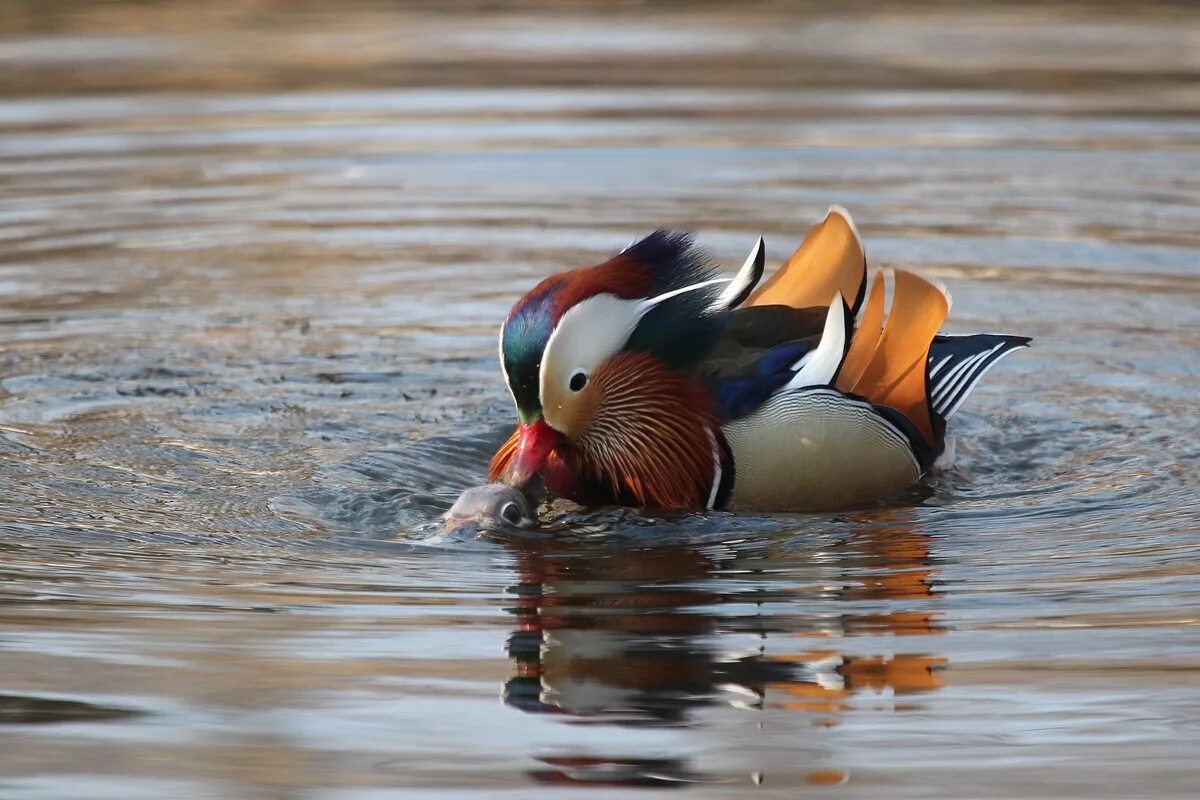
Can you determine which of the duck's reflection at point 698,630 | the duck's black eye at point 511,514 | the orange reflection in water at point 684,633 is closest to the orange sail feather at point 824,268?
the duck's reflection at point 698,630

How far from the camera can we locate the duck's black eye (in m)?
6.56

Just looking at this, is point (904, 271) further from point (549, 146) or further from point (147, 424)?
point (549, 146)

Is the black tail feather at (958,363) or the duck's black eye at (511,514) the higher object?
the black tail feather at (958,363)

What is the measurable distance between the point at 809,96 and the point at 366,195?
3.93 metres

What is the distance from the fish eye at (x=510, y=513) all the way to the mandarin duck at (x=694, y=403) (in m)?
0.13

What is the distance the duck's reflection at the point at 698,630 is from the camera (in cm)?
487

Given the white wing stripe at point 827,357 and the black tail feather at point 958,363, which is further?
the black tail feather at point 958,363

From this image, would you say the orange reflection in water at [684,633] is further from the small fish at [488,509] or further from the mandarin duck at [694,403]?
the mandarin duck at [694,403]

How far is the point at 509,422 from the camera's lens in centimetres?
825

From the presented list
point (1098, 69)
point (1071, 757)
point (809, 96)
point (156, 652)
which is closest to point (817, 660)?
point (1071, 757)

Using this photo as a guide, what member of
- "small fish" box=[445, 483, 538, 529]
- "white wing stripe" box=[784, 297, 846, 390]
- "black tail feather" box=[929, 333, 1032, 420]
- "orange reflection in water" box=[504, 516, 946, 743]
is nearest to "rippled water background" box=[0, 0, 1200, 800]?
"orange reflection in water" box=[504, 516, 946, 743]

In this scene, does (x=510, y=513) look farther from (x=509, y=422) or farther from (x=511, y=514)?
(x=509, y=422)

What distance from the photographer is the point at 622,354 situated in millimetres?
7039

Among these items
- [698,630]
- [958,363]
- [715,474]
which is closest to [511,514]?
[715,474]
